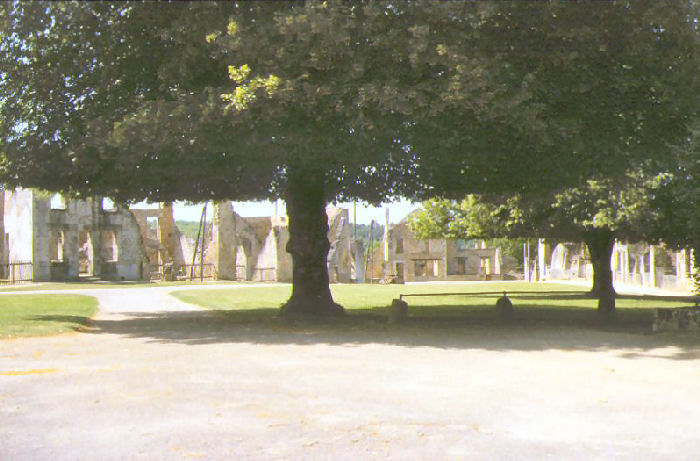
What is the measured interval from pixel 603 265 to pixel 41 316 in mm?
16300

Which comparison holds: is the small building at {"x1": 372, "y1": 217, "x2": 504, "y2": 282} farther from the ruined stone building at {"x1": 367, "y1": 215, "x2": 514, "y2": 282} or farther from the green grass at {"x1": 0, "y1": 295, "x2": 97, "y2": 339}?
the green grass at {"x1": 0, "y1": 295, "x2": 97, "y2": 339}

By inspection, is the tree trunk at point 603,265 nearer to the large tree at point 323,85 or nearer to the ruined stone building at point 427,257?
the large tree at point 323,85

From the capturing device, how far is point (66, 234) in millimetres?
51844

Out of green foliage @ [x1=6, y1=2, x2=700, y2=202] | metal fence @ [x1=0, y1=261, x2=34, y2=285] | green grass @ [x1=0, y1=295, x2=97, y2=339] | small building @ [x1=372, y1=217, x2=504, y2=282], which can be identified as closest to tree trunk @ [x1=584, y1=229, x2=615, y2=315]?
green foliage @ [x1=6, y1=2, x2=700, y2=202]

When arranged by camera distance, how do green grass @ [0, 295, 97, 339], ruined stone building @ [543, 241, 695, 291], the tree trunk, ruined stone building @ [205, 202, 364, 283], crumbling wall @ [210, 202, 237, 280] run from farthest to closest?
ruined stone building @ [205, 202, 364, 283] < crumbling wall @ [210, 202, 237, 280] < ruined stone building @ [543, 241, 695, 291] < the tree trunk < green grass @ [0, 295, 97, 339]

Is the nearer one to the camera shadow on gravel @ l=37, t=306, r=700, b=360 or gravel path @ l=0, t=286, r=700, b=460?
gravel path @ l=0, t=286, r=700, b=460

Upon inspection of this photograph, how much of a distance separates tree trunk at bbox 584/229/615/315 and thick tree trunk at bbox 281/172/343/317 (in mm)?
7274

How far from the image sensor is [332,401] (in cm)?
790

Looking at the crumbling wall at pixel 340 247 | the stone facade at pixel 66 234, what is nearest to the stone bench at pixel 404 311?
the stone facade at pixel 66 234

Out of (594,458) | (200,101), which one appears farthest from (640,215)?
(594,458)

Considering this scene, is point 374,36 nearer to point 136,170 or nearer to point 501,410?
point 136,170

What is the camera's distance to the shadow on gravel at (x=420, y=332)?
13148 millimetres

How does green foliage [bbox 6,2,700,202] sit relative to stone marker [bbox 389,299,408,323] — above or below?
above

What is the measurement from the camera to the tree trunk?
21.2 meters
